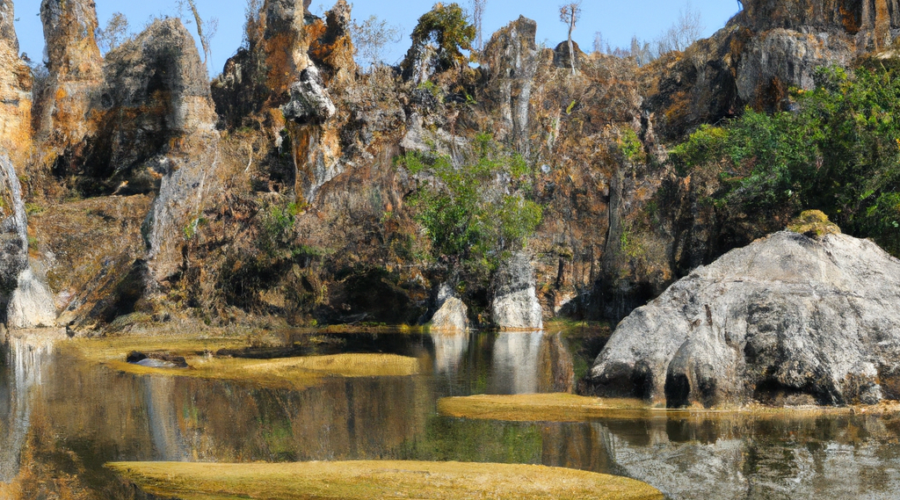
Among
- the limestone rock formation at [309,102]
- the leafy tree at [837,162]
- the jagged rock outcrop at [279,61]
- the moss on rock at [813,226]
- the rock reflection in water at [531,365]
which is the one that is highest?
the jagged rock outcrop at [279,61]

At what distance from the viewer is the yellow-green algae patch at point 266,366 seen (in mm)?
19094

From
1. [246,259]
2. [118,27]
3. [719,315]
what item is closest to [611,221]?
[246,259]

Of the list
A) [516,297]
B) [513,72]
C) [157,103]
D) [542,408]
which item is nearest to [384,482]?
[542,408]

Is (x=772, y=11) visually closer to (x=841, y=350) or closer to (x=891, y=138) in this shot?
(x=891, y=138)

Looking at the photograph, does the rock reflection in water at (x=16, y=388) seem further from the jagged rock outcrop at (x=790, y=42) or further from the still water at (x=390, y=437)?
the jagged rock outcrop at (x=790, y=42)

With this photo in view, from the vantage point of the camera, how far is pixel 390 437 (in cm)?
1276

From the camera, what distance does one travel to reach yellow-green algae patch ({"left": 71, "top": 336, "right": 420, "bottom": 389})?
19094 millimetres

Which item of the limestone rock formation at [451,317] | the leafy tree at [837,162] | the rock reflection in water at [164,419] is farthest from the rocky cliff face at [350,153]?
the rock reflection in water at [164,419]

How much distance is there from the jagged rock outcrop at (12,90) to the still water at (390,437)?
2806 centimetres

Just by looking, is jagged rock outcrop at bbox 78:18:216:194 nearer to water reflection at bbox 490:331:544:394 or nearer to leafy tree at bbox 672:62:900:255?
water reflection at bbox 490:331:544:394

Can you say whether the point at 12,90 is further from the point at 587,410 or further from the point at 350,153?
the point at 587,410

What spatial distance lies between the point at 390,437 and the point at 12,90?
3751 centimetres

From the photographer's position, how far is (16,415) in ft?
48.7

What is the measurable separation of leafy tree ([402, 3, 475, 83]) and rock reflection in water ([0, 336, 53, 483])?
31.8 m
